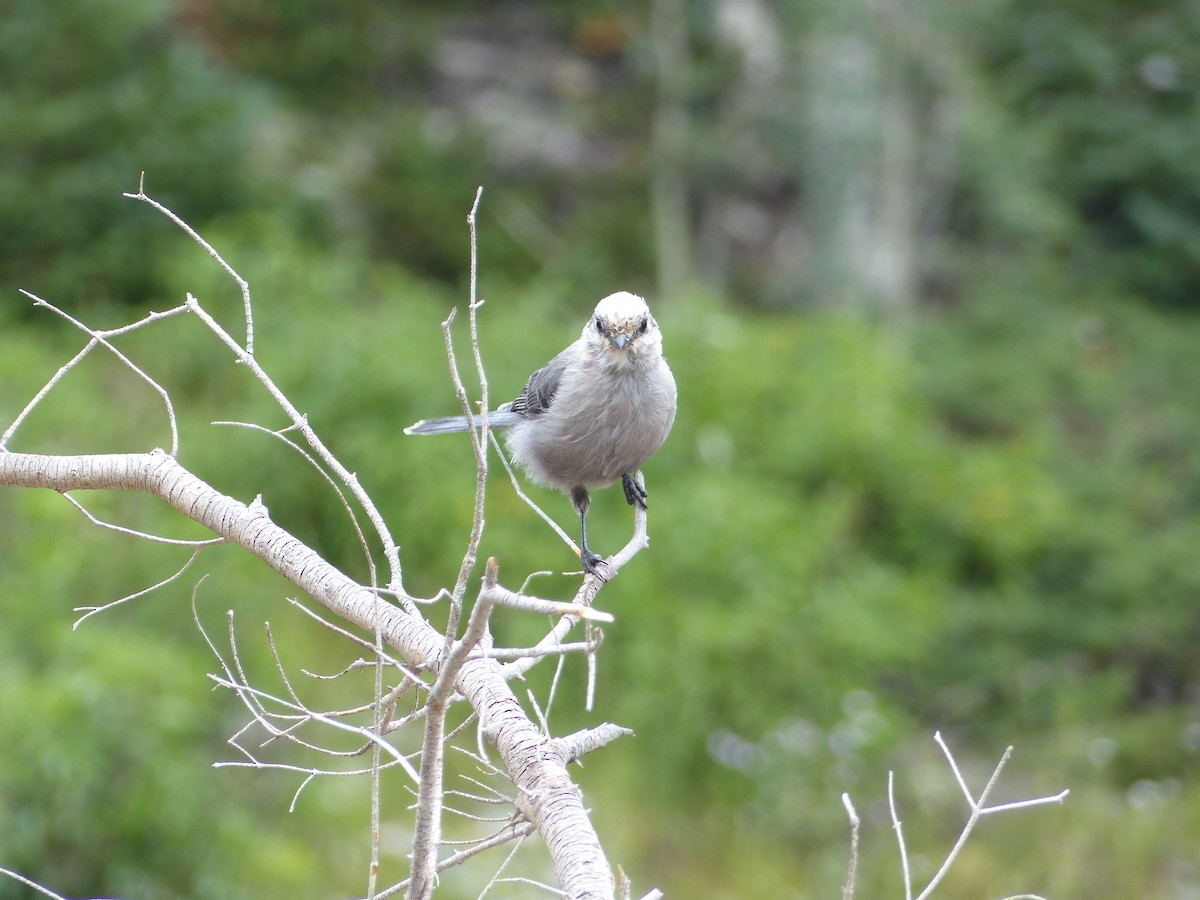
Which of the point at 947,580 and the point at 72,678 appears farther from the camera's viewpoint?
the point at 947,580

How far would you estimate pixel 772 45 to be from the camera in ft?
43.9

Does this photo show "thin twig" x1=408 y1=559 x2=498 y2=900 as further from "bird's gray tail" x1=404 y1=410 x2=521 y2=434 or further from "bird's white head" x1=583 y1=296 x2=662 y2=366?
"bird's white head" x1=583 y1=296 x2=662 y2=366

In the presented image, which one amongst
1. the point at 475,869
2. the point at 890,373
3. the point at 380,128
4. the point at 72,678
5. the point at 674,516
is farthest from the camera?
the point at 380,128

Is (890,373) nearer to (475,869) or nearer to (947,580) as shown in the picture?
(947,580)

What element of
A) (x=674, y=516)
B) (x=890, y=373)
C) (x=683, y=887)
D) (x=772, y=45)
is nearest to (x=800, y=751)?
(x=683, y=887)

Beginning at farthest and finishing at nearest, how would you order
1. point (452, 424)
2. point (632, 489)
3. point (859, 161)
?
point (859, 161), point (452, 424), point (632, 489)

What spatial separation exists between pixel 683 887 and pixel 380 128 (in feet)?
27.9

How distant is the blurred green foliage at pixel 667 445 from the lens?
6.39 meters

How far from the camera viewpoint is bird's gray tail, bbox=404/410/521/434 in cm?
348

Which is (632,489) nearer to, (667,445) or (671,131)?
(667,445)

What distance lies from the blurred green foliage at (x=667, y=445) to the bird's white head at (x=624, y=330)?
303 cm

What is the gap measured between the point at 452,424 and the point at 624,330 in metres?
0.61

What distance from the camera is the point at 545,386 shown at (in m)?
3.67

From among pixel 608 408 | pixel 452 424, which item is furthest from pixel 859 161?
pixel 608 408
